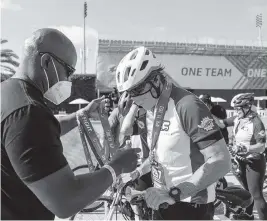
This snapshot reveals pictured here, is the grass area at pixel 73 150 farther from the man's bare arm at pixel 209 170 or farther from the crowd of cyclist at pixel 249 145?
the man's bare arm at pixel 209 170

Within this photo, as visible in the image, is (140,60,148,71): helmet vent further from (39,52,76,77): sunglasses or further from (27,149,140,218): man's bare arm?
(27,149,140,218): man's bare arm

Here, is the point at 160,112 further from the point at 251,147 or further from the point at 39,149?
the point at 251,147

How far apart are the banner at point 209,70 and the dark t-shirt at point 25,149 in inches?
1452

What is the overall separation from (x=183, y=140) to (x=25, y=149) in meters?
1.17

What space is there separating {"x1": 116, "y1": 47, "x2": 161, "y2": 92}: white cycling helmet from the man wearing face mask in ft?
2.57

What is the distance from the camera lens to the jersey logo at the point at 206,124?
90.0 inches

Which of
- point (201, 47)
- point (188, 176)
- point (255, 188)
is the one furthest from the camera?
point (201, 47)

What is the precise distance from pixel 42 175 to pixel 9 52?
1462 inches

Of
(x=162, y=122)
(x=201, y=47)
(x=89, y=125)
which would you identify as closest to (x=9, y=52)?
(x=201, y=47)

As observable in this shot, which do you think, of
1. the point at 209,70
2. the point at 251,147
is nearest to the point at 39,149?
the point at 251,147

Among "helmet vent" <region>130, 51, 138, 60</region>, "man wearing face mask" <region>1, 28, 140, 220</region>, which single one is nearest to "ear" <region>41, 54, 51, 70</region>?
"man wearing face mask" <region>1, 28, 140, 220</region>

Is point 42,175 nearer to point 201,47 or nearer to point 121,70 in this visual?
point 121,70

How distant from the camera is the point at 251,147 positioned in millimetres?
5711

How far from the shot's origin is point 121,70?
280cm
